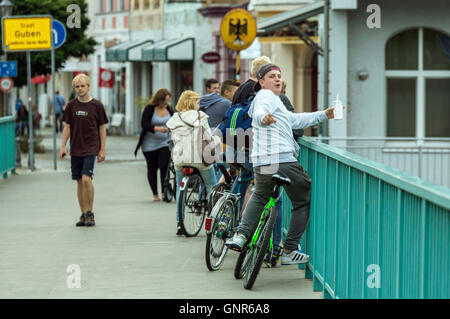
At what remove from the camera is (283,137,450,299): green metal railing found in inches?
188

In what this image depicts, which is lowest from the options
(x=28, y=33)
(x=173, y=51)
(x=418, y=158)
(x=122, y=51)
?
(x=418, y=158)

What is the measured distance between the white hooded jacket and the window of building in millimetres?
7909

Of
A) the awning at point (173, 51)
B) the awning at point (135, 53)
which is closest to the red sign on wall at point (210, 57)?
the awning at point (173, 51)

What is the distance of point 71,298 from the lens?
8055 millimetres

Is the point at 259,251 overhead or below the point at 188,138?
below

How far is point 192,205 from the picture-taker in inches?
468

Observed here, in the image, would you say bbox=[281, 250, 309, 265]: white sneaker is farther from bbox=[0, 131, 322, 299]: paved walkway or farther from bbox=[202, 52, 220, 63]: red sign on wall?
bbox=[202, 52, 220, 63]: red sign on wall

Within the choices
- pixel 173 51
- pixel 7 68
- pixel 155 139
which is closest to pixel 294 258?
pixel 155 139

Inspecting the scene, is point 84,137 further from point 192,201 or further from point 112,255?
point 112,255

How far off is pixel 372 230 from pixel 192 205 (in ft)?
19.4
